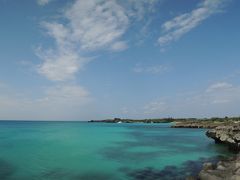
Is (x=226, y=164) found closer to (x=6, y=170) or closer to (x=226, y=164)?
(x=226, y=164)

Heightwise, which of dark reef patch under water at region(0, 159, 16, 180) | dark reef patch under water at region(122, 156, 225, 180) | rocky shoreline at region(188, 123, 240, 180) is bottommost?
dark reef patch under water at region(122, 156, 225, 180)

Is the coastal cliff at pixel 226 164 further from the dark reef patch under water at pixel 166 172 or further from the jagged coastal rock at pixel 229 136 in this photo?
the dark reef patch under water at pixel 166 172

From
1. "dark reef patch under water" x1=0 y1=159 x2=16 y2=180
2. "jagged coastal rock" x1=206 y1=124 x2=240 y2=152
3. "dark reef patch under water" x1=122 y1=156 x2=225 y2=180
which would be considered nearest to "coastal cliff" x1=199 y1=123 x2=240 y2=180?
"jagged coastal rock" x1=206 y1=124 x2=240 y2=152

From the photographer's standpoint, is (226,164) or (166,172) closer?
(226,164)

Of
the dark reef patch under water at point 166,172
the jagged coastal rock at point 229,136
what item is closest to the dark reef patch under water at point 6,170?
the dark reef patch under water at point 166,172

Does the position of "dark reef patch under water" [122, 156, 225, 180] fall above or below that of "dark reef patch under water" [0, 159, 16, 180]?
below

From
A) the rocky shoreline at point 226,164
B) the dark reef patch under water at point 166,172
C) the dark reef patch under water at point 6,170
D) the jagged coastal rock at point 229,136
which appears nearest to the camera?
the rocky shoreline at point 226,164

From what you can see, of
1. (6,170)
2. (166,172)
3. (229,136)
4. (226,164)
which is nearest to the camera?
(226,164)

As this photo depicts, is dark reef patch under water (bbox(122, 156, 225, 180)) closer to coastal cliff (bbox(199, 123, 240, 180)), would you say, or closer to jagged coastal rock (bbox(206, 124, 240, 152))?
coastal cliff (bbox(199, 123, 240, 180))

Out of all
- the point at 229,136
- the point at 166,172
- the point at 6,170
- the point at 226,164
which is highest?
the point at 229,136

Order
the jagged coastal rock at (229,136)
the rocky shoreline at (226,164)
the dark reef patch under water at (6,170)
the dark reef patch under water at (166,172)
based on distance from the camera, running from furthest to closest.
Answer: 1. the jagged coastal rock at (229,136)
2. the dark reef patch under water at (6,170)
3. the dark reef patch under water at (166,172)
4. the rocky shoreline at (226,164)

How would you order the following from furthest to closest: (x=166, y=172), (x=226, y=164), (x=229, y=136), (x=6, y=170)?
(x=229, y=136)
(x=6, y=170)
(x=166, y=172)
(x=226, y=164)

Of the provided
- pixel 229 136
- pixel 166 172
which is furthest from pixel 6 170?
pixel 229 136

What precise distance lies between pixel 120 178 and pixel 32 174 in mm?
8022
